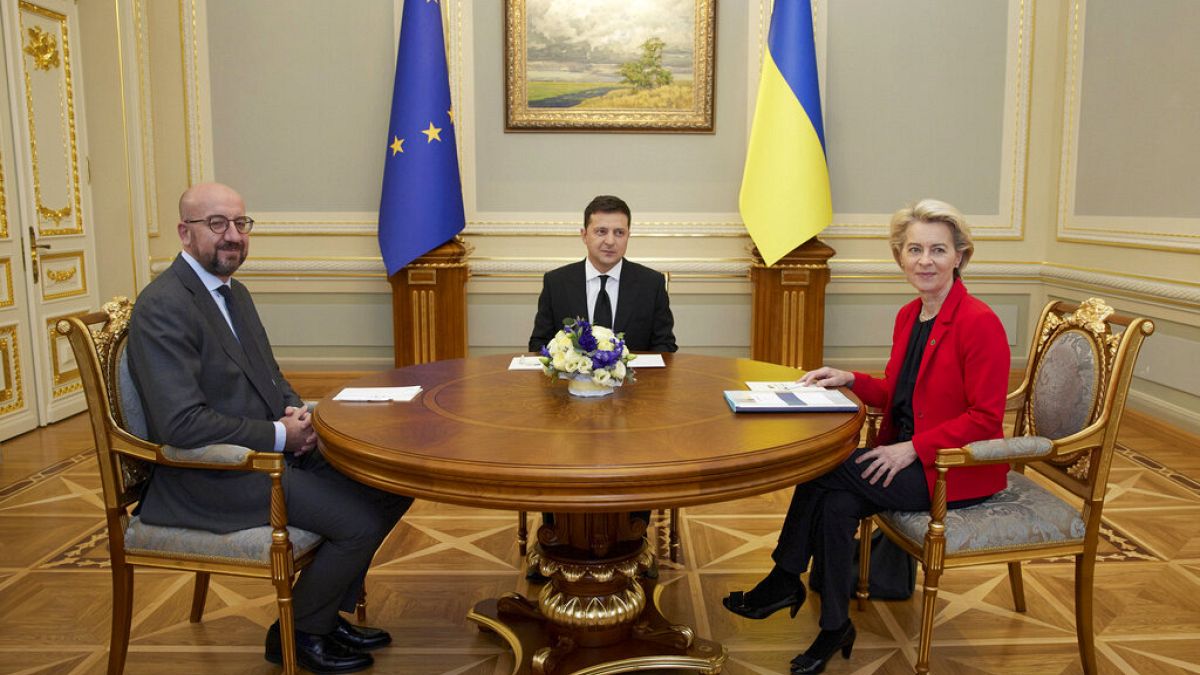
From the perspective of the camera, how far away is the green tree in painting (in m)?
5.80

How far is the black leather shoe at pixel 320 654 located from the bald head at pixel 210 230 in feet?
3.37

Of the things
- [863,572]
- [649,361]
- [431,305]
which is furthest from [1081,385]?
[431,305]

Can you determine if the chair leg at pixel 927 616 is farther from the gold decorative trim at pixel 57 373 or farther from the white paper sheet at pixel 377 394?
the gold decorative trim at pixel 57 373

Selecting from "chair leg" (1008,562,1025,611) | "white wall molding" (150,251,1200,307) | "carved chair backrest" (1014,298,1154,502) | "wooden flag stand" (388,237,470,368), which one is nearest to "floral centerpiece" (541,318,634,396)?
"carved chair backrest" (1014,298,1154,502)

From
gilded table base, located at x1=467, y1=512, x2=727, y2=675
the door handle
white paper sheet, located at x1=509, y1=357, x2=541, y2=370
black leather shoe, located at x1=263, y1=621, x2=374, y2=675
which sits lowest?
black leather shoe, located at x1=263, y1=621, x2=374, y2=675

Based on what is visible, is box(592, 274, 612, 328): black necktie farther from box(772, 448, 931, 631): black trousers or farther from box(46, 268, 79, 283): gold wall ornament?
box(46, 268, 79, 283): gold wall ornament

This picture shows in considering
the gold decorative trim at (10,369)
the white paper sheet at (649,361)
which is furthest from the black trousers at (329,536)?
the gold decorative trim at (10,369)

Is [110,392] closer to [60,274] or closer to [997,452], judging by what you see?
[997,452]

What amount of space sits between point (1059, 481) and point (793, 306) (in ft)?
10.3

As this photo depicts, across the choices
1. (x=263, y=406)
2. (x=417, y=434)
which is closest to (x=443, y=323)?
(x=263, y=406)

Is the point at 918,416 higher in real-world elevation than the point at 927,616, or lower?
higher

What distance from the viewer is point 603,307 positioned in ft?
11.6

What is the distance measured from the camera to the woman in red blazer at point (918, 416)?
2.40 meters

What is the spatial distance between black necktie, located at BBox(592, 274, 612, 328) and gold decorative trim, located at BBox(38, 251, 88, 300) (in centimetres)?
357
